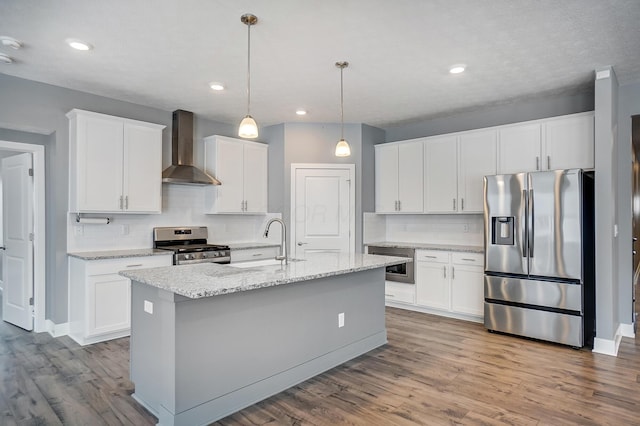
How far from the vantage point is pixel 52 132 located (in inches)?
161

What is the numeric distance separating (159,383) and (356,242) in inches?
141

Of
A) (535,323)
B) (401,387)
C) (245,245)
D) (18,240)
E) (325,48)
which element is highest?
(325,48)

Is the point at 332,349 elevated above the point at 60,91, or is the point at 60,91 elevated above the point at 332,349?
the point at 60,91

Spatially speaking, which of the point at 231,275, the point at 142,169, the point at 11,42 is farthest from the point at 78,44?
the point at 231,275

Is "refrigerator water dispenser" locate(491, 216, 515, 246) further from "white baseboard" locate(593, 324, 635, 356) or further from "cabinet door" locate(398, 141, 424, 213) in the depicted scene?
"cabinet door" locate(398, 141, 424, 213)

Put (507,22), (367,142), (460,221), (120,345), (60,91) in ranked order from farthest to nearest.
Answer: (367,142) < (460,221) < (60,91) < (120,345) < (507,22)

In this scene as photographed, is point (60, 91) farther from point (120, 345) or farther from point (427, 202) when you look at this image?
point (427, 202)

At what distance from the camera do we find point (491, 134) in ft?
15.6

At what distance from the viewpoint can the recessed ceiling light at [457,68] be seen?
11.6 ft

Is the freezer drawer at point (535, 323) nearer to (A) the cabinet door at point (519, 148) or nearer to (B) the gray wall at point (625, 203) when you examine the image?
(B) the gray wall at point (625, 203)

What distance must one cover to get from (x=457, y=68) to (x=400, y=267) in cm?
275

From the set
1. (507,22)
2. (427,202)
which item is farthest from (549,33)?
(427,202)

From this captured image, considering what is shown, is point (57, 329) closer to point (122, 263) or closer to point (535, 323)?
point (122, 263)

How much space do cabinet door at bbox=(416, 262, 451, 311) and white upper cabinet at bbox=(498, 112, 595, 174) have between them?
4.73 feet
